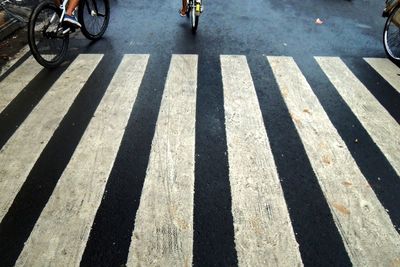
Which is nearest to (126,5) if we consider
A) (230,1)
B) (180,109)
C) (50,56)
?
(230,1)

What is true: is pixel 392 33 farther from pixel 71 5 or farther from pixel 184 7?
pixel 71 5

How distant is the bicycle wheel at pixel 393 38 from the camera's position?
5340 mm

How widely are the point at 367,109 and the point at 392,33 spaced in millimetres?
2593

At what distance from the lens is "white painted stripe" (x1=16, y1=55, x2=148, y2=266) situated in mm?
2516

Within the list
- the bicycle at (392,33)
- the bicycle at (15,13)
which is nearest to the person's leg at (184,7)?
the bicycle at (15,13)

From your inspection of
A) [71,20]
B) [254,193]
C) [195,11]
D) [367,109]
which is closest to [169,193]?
[254,193]

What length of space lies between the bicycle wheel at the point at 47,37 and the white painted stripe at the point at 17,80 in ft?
0.69

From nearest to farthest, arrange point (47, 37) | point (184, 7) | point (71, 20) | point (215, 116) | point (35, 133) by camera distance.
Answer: point (35, 133) → point (215, 116) → point (47, 37) → point (71, 20) → point (184, 7)

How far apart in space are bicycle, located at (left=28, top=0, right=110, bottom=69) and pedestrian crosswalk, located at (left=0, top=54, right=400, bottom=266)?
292mm

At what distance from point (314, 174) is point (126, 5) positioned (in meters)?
5.95

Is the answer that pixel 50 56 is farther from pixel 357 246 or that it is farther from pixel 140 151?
pixel 357 246

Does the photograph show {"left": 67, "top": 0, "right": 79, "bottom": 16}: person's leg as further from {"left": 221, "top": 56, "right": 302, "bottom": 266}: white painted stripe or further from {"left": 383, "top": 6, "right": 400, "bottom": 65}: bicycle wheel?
{"left": 383, "top": 6, "right": 400, "bottom": 65}: bicycle wheel

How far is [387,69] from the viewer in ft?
17.1

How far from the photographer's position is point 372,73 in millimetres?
5082
